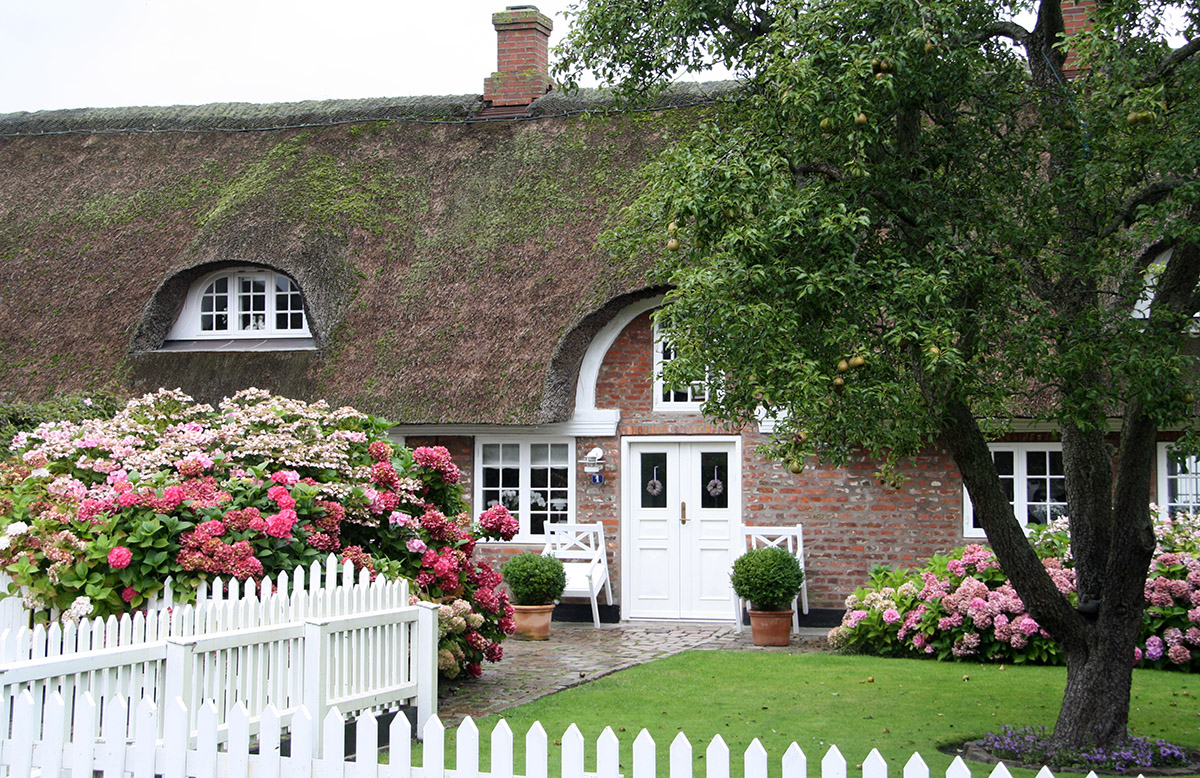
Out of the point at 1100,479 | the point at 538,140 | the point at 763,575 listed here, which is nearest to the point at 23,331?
the point at 538,140

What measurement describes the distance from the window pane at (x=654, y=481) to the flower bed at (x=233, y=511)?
150 inches

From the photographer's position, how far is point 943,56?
5.99 metres

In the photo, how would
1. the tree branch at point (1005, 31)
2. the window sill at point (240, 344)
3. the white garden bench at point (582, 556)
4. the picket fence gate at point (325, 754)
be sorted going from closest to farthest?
1. the picket fence gate at point (325, 754)
2. the tree branch at point (1005, 31)
3. the white garden bench at point (582, 556)
4. the window sill at point (240, 344)

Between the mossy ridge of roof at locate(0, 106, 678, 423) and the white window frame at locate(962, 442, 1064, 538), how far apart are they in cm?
419

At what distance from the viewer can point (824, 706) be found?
8.12 meters

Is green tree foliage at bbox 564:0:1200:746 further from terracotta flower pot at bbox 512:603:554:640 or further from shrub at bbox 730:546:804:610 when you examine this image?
terracotta flower pot at bbox 512:603:554:640

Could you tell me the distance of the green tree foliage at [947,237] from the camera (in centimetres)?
541

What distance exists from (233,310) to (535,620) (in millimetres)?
5738

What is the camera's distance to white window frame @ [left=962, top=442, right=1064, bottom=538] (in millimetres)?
12125

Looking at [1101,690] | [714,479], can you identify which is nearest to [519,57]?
[714,479]

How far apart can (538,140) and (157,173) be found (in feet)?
17.7

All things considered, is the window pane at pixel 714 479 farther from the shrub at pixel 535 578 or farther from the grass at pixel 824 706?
the grass at pixel 824 706

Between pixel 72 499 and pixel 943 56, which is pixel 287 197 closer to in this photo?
pixel 72 499

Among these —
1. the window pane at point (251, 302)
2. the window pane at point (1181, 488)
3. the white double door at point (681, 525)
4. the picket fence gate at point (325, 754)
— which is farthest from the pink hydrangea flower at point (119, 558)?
the window pane at point (1181, 488)
